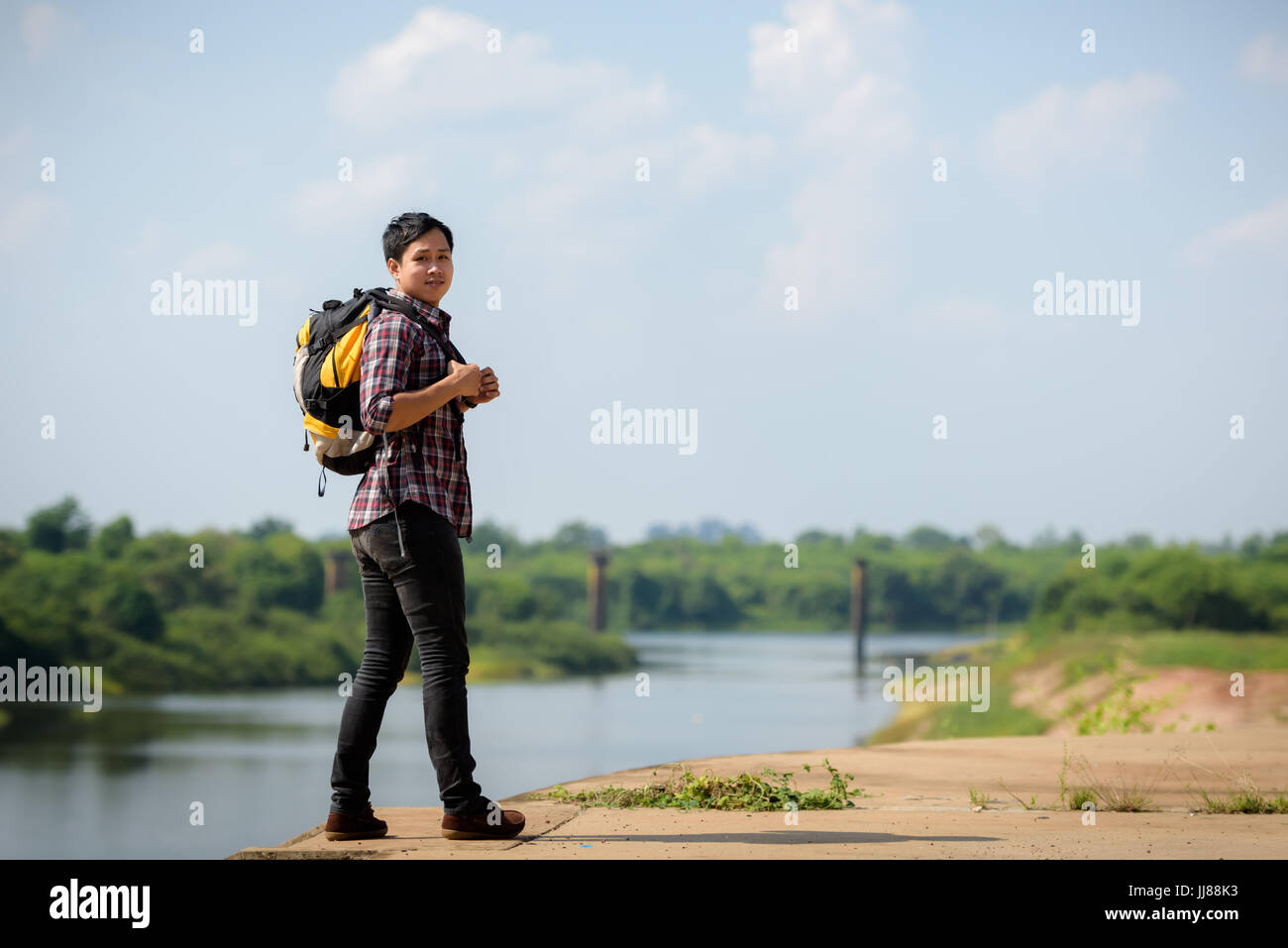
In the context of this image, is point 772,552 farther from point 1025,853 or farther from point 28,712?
point 1025,853

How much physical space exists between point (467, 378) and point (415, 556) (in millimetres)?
552

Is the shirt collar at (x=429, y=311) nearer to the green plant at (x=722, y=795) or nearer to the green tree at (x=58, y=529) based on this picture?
the green plant at (x=722, y=795)

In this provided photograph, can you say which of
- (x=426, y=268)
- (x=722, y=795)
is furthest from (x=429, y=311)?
(x=722, y=795)

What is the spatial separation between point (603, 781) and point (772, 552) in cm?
11951

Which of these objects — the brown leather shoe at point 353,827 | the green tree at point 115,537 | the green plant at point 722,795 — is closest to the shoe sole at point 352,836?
the brown leather shoe at point 353,827

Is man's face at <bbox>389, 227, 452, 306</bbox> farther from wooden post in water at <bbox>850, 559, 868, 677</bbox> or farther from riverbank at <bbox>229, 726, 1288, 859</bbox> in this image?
wooden post in water at <bbox>850, 559, 868, 677</bbox>

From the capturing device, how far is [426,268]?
446 centimetres

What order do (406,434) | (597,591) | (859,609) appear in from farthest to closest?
(597,591), (859,609), (406,434)

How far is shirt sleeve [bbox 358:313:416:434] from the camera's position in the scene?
4.12 meters

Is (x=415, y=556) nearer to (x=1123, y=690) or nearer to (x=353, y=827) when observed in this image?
(x=353, y=827)

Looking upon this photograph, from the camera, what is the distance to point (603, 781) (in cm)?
595

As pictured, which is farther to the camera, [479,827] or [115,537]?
[115,537]
